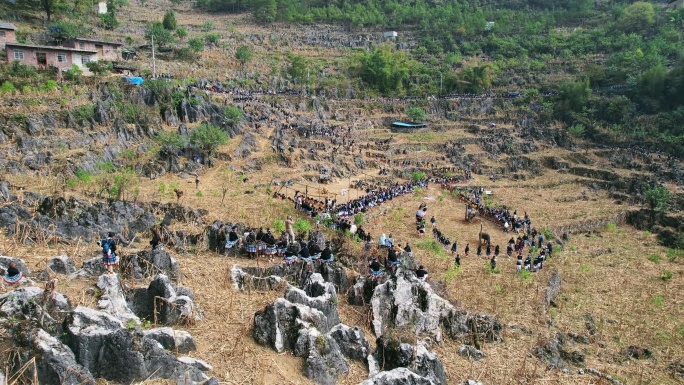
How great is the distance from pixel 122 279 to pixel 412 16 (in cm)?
9608

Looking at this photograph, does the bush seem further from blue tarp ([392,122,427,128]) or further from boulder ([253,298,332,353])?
blue tarp ([392,122,427,128])

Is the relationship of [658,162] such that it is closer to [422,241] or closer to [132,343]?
[422,241]

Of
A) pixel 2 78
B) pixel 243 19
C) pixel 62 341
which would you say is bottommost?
pixel 62 341

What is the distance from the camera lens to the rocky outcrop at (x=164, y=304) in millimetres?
10117

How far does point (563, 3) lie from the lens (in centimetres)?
10488

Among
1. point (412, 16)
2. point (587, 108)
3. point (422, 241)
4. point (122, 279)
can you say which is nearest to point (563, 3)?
point (412, 16)

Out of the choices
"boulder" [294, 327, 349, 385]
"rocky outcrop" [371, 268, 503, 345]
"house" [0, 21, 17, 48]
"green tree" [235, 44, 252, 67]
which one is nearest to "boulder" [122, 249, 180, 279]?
"boulder" [294, 327, 349, 385]

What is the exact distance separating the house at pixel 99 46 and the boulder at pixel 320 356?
47.3m

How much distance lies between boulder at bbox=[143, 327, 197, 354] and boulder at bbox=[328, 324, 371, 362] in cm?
289

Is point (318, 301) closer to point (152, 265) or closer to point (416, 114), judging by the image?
point (152, 265)

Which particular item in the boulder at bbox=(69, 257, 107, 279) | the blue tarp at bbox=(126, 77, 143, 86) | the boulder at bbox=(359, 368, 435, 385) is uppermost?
the blue tarp at bbox=(126, 77, 143, 86)

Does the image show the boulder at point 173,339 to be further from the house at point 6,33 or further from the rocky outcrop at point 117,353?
the house at point 6,33

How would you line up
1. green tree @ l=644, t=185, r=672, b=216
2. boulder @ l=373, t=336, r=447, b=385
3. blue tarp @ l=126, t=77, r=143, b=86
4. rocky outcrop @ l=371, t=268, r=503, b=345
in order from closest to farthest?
boulder @ l=373, t=336, r=447, b=385 → rocky outcrop @ l=371, t=268, r=503, b=345 → green tree @ l=644, t=185, r=672, b=216 → blue tarp @ l=126, t=77, r=143, b=86

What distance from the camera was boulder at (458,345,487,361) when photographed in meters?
12.1
